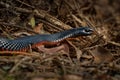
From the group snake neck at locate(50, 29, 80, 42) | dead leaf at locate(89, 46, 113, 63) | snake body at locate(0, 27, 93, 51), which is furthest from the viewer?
snake neck at locate(50, 29, 80, 42)

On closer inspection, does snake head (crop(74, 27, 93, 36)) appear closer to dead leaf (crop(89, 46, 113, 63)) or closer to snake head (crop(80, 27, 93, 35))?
snake head (crop(80, 27, 93, 35))

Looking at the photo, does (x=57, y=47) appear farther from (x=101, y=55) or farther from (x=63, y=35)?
(x=101, y=55)

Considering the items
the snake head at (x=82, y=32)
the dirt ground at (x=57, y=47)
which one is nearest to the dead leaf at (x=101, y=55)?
the dirt ground at (x=57, y=47)

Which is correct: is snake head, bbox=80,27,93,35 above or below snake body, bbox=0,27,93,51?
above

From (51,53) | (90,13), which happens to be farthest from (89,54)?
(90,13)

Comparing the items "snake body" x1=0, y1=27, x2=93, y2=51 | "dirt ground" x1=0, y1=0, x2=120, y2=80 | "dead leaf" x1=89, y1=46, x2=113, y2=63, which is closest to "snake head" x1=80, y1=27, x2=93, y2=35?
"snake body" x1=0, y1=27, x2=93, y2=51

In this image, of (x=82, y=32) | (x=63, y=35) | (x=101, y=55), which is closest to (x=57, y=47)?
(x=63, y=35)

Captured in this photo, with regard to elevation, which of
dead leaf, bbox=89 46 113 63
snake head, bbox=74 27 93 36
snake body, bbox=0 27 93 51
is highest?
snake head, bbox=74 27 93 36
